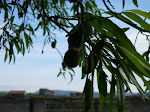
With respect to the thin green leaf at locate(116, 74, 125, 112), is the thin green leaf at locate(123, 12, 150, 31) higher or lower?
higher

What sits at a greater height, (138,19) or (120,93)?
(138,19)

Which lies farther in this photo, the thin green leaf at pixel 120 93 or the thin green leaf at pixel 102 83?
the thin green leaf at pixel 102 83

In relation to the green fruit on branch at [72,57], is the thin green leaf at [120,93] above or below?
below

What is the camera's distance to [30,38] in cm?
169

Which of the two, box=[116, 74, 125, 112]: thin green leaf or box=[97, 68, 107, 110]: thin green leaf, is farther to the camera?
box=[97, 68, 107, 110]: thin green leaf

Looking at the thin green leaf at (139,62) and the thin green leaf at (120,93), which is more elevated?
the thin green leaf at (139,62)

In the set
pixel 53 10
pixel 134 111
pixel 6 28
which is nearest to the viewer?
pixel 6 28

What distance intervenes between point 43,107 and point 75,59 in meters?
5.01

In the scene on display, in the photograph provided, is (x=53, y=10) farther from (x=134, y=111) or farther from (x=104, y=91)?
(x=134, y=111)

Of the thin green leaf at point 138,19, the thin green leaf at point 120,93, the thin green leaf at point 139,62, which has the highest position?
the thin green leaf at point 138,19

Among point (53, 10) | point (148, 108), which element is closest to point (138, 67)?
point (53, 10)

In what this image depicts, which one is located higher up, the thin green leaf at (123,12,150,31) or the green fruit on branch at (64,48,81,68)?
the thin green leaf at (123,12,150,31)

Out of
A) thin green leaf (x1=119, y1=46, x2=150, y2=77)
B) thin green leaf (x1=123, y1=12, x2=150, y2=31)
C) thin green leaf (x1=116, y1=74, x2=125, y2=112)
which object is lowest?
thin green leaf (x1=116, y1=74, x2=125, y2=112)

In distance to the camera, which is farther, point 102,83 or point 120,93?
point 102,83
